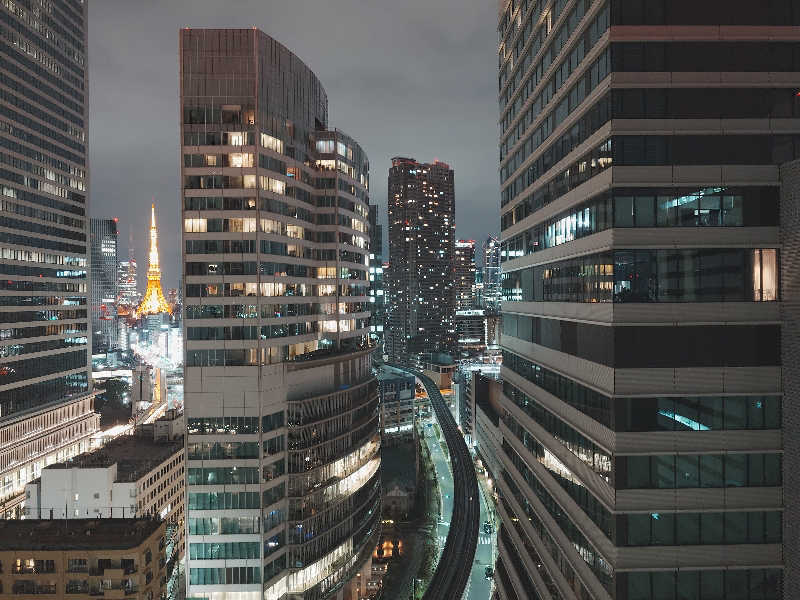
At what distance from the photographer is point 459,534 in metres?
94.9

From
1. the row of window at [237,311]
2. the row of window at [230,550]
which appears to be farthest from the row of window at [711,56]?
the row of window at [230,550]

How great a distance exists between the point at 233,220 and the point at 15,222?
7317 centimetres

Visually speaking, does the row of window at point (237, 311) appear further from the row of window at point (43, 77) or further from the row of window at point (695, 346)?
the row of window at point (43, 77)

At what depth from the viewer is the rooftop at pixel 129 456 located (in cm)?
8983

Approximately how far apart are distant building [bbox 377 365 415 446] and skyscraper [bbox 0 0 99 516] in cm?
7979

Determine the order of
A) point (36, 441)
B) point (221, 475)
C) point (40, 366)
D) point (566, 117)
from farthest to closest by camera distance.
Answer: point (40, 366), point (36, 441), point (221, 475), point (566, 117)

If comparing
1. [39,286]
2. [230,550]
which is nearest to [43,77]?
[39,286]

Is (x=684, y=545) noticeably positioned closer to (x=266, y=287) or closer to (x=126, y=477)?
(x=266, y=287)

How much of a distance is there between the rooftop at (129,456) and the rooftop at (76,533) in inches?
960

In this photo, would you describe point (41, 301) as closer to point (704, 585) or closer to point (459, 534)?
point (459, 534)

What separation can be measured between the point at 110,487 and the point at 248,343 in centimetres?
4327

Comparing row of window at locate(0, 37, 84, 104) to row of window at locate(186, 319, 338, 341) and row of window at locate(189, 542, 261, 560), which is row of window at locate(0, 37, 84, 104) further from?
row of window at locate(189, 542, 261, 560)

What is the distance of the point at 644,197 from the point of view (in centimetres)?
2616

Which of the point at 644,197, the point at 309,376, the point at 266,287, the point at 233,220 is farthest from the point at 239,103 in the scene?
the point at 644,197
